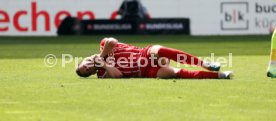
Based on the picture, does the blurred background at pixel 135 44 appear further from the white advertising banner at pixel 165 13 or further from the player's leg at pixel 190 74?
the player's leg at pixel 190 74

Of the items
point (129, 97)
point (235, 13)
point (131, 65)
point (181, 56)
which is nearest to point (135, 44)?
point (235, 13)

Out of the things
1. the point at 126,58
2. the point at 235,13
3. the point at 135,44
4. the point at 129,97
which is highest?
the point at 235,13

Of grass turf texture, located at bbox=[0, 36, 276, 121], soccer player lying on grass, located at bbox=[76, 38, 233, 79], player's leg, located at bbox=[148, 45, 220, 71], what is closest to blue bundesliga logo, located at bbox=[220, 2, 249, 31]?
grass turf texture, located at bbox=[0, 36, 276, 121]

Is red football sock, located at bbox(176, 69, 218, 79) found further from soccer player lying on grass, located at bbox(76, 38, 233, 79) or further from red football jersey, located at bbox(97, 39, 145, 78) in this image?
red football jersey, located at bbox(97, 39, 145, 78)

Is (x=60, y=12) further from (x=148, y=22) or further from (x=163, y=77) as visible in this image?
(x=163, y=77)

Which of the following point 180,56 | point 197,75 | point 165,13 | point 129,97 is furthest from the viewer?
point 165,13

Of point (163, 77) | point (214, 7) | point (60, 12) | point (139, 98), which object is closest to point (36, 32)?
point (60, 12)

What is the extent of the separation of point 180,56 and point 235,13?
20.0m

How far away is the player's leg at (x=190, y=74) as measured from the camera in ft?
43.5

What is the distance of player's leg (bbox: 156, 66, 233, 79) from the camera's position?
523 inches

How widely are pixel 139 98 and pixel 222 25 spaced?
2258cm

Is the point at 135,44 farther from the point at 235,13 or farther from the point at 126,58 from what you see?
the point at 126,58

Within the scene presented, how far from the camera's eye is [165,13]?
1309 inches

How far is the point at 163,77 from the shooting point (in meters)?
13.6
